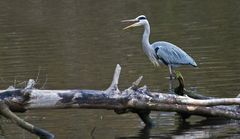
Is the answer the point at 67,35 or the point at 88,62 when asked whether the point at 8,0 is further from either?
the point at 88,62

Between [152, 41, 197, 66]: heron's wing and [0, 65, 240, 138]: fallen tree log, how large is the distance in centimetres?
310

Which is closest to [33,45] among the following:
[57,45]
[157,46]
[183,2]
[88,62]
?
[57,45]

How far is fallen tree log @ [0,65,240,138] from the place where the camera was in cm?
1084

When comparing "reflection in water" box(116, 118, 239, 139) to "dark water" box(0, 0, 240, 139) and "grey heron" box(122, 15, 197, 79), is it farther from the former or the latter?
"grey heron" box(122, 15, 197, 79)

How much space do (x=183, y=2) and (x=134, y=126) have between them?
20150 mm

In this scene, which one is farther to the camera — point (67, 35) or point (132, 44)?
point (67, 35)

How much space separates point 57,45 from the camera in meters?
22.6

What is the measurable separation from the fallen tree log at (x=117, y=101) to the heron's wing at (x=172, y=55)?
122 inches

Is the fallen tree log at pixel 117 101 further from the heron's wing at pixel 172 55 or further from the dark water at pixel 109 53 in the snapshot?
the heron's wing at pixel 172 55

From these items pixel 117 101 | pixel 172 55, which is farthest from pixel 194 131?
pixel 172 55

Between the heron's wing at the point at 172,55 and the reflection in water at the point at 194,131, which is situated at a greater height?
the heron's wing at the point at 172,55

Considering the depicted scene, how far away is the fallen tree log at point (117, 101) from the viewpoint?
1084 centimetres

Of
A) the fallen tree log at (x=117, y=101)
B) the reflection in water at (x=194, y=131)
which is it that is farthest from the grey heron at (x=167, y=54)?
the fallen tree log at (x=117, y=101)

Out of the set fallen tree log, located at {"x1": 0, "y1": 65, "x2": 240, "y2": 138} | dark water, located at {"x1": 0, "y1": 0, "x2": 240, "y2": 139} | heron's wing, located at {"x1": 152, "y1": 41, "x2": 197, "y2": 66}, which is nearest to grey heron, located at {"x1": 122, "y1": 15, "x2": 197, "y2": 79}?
heron's wing, located at {"x1": 152, "y1": 41, "x2": 197, "y2": 66}
